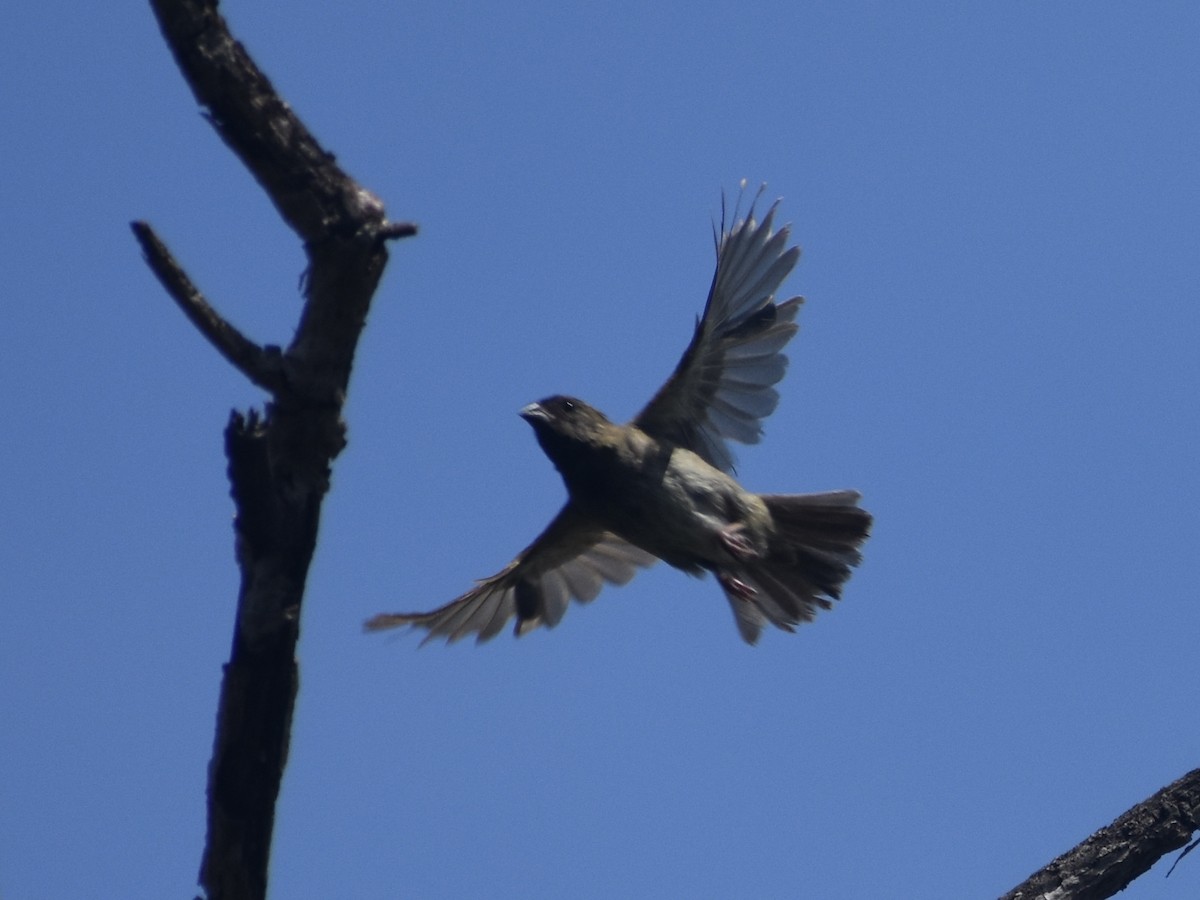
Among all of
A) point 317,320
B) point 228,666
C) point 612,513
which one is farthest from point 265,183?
point 612,513

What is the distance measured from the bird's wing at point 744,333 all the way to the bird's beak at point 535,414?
24.3 inches

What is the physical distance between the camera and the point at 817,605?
26.0 ft

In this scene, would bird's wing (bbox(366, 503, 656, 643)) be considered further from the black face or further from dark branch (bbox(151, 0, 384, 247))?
dark branch (bbox(151, 0, 384, 247))

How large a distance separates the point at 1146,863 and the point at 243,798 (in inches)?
109

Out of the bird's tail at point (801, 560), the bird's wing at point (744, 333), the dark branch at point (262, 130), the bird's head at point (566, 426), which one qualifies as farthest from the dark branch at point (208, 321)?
the bird's tail at point (801, 560)

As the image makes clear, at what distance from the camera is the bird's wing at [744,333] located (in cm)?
748

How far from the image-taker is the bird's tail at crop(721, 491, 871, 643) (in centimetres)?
775

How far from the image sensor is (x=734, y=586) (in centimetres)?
744

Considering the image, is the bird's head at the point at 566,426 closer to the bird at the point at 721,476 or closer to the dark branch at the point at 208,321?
the bird at the point at 721,476

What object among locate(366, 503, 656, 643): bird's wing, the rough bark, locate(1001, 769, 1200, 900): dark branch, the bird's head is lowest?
locate(1001, 769, 1200, 900): dark branch

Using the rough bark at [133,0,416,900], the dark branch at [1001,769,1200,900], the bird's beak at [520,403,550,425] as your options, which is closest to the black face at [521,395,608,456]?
the bird's beak at [520,403,550,425]

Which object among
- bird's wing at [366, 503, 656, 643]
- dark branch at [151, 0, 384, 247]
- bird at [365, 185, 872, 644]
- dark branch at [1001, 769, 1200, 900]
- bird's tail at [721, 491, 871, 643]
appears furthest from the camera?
bird's wing at [366, 503, 656, 643]

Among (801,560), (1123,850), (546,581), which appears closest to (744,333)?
(801,560)

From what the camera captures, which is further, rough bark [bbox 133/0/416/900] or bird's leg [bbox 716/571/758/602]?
bird's leg [bbox 716/571/758/602]
